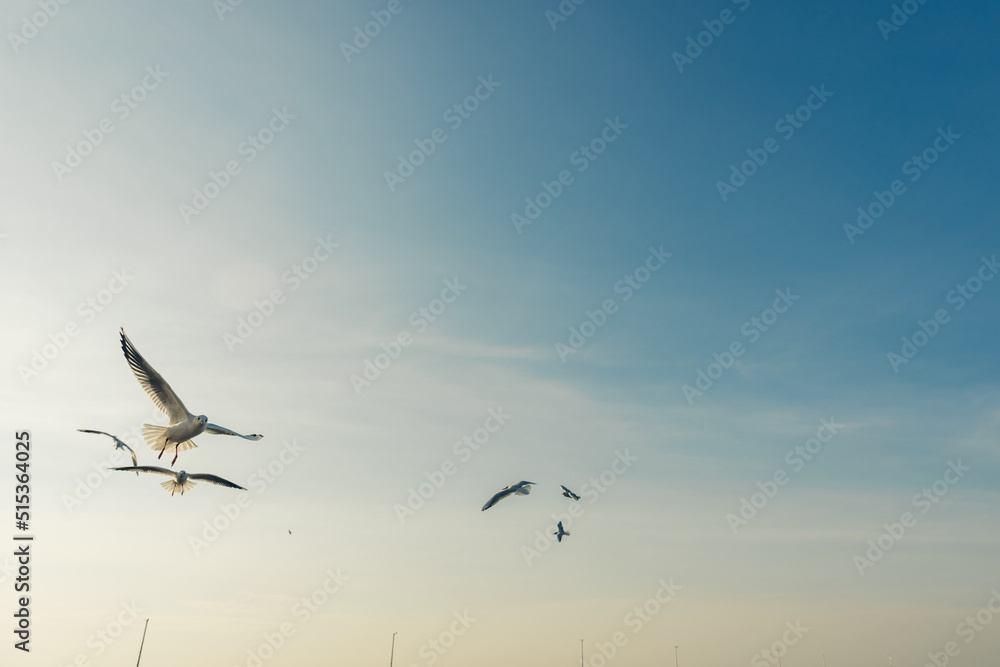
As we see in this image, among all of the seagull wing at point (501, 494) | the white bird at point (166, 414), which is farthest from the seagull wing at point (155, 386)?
the seagull wing at point (501, 494)

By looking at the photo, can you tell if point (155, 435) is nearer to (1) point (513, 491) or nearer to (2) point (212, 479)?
(2) point (212, 479)

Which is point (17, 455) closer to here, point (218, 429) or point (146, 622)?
point (218, 429)

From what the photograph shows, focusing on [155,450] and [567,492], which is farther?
[567,492]

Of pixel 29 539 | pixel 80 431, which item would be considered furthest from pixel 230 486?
pixel 29 539

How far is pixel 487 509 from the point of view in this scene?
56.8 m

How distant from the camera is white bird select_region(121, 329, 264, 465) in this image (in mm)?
43938

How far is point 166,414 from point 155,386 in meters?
2.08

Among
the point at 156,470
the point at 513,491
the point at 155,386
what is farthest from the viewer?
the point at 513,491

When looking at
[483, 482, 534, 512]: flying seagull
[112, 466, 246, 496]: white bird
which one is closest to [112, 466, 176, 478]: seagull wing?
[112, 466, 246, 496]: white bird

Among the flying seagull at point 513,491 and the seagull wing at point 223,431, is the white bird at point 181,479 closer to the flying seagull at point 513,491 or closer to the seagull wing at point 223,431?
the seagull wing at point 223,431

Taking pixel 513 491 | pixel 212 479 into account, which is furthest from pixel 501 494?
pixel 212 479

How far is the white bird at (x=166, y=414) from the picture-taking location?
144 ft

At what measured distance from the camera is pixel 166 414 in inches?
1802

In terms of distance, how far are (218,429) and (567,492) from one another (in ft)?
88.1
